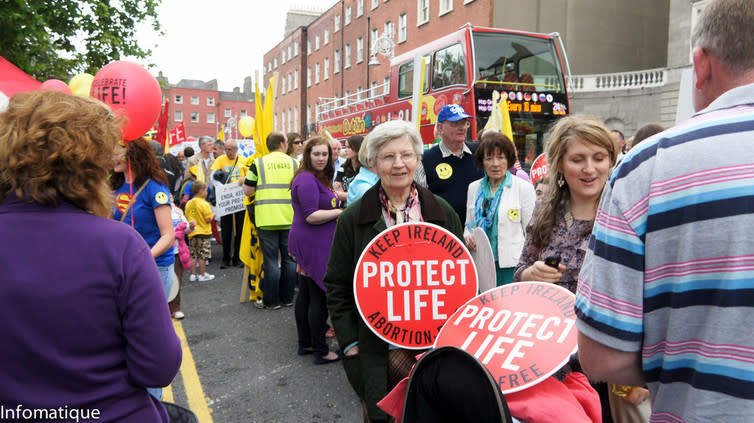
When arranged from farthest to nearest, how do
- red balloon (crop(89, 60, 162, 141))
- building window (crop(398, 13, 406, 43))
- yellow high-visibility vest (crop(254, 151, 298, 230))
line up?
building window (crop(398, 13, 406, 43))
yellow high-visibility vest (crop(254, 151, 298, 230))
red balloon (crop(89, 60, 162, 141))

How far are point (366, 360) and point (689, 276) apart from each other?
1477 mm

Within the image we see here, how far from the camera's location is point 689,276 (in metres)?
0.96

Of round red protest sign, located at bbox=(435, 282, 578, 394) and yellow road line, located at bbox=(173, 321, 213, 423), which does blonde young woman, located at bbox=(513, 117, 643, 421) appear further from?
yellow road line, located at bbox=(173, 321, 213, 423)

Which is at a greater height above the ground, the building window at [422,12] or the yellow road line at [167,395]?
the building window at [422,12]

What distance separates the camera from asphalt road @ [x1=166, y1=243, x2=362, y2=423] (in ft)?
11.3

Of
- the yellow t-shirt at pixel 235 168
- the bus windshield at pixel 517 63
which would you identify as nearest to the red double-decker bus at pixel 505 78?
the bus windshield at pixel 517 63

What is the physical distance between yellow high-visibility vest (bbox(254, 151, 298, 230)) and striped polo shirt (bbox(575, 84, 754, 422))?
484 cm

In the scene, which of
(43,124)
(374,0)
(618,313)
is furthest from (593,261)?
(374,0)

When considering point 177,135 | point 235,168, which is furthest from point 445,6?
point 235,168

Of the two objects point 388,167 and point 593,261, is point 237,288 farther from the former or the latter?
point 593,261

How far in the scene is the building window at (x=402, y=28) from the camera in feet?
91.5

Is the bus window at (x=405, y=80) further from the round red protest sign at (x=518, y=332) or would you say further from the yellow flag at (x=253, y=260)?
the round red protest sign at (x=518, y=332)

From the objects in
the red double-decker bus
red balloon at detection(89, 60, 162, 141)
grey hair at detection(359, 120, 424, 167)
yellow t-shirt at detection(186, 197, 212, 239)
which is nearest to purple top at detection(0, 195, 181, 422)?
grey hair at detection(359, 120, 424, 167)

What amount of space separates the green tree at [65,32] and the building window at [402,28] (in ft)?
54.3
